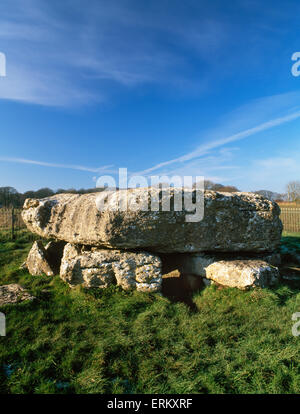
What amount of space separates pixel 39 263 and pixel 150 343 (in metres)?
4.80

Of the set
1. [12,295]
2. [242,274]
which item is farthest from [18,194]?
[242,274]

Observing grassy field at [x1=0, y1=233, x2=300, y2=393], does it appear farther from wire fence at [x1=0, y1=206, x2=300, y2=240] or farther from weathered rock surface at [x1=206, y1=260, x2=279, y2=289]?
wire fence at [x1=0, y1=206, x2=300, y2=240]

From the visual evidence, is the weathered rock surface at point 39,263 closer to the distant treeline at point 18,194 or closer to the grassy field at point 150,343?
the grassy field at point 150,343

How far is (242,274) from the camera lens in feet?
18.5

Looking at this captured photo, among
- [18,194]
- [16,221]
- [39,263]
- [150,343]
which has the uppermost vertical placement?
[18,194]

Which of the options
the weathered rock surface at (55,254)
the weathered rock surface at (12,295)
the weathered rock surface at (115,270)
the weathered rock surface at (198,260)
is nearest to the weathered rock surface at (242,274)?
the weathered rock surface at (198,260)

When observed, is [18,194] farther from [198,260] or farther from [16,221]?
[198,260]

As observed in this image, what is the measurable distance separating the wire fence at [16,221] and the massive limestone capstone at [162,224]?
7563mm

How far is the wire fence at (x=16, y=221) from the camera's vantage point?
1393 centimetres

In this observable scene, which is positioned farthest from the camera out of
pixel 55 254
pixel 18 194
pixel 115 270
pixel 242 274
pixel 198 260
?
pixel 18 194

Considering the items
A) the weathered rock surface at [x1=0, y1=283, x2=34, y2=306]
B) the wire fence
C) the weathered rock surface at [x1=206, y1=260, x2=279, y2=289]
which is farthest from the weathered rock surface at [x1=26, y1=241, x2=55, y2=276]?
the wire fence

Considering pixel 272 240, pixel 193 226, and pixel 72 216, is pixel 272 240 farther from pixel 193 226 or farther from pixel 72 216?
pixel 72 216

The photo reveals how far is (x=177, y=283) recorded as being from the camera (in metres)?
6.57
